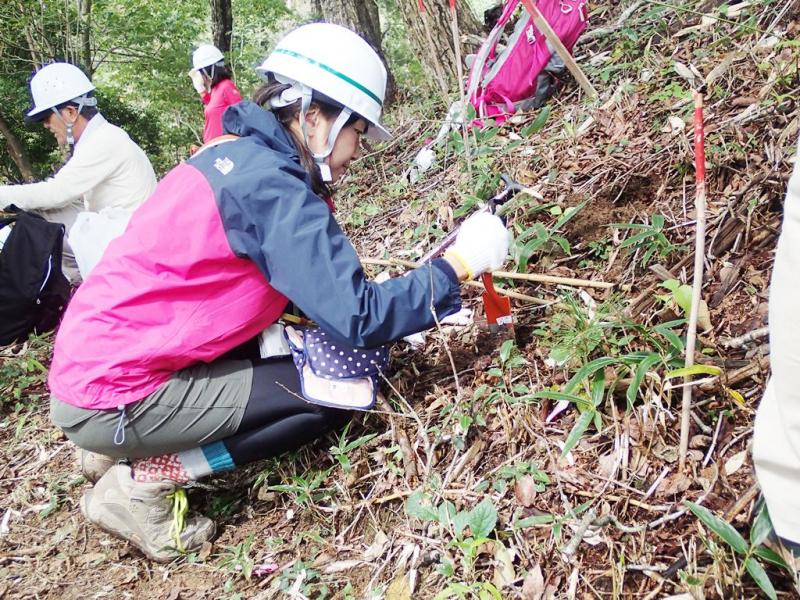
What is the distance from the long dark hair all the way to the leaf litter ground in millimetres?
834

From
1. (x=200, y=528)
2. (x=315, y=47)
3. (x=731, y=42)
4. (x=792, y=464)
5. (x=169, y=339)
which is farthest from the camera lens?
(x=731, y=42)

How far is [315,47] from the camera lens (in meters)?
2.35

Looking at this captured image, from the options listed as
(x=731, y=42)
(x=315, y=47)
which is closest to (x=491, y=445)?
(x=315, y=47)

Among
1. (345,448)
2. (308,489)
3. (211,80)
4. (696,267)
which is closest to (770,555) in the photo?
(696,267)

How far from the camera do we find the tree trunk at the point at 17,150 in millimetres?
9109

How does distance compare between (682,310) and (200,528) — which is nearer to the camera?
(682,310)

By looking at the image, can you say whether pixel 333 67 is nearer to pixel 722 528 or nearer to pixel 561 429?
pixel 561 429

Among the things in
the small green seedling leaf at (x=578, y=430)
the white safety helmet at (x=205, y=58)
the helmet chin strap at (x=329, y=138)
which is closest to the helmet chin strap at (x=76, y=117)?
the white safety helmet at (x=205, y=58)

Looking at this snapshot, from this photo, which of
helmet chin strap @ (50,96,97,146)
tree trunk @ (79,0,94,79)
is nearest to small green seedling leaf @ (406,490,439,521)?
helmet chin strap @ (50,96,97,146)

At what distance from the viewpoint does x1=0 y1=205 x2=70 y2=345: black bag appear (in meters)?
A: 3.95

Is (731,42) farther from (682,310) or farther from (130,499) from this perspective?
(130,499)

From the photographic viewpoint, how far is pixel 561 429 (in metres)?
1.99

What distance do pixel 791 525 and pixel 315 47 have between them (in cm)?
211

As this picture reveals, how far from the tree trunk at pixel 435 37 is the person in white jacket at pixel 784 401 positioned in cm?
401
